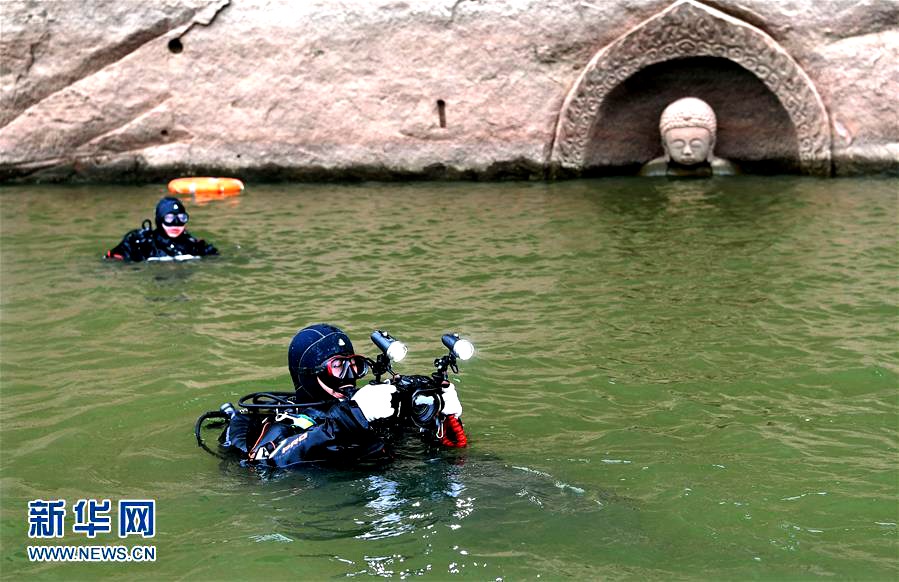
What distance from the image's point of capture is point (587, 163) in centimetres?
1498

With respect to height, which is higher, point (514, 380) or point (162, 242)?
point (162, 242)

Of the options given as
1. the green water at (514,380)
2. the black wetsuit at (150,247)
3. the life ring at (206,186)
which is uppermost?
the life ring at (206,186)

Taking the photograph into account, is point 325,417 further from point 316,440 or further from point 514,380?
point 514,380

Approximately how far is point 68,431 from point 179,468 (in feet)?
3.15

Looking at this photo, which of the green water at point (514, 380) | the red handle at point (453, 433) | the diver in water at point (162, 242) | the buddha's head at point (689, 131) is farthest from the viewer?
the buddha's head at point (689, 131)

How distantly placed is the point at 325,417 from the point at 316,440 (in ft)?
0.42

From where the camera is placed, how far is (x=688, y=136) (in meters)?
14.4

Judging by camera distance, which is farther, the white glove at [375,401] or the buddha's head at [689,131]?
the buddha's head at [689,131]

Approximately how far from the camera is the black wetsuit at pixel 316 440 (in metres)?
5.74

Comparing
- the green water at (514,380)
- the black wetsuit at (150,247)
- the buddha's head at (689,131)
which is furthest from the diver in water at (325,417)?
the buddha's head at (689,131)

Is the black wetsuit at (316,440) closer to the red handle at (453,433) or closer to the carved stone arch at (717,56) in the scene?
the red handle at (453,433)

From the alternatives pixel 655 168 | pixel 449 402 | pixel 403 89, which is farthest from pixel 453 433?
pixel 655 168

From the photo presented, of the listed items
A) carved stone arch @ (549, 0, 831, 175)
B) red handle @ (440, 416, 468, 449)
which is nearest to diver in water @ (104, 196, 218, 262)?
red handle @ (440, 416, 468, 449)

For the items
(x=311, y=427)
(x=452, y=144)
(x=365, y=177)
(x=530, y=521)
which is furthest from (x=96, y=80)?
(x=530, y=521)
